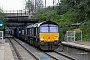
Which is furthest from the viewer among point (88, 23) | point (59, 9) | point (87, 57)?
point (59, 9)

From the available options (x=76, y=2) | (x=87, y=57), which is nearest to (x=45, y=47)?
(x=87, y=57)

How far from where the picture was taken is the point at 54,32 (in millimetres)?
27297

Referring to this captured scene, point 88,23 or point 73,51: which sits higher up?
point 88,23

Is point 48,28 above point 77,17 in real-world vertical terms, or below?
below

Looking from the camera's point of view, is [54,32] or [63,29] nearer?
[54,32]

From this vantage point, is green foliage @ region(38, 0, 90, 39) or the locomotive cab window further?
green foliage @ region(38, 0, 90, 39)

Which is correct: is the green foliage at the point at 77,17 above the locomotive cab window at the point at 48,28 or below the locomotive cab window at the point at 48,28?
above

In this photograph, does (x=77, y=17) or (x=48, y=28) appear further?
(x=77, y=17)

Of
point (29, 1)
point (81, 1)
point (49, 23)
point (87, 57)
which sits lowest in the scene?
point (87, 57)

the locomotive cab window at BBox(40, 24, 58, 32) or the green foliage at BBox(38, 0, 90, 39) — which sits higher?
the green foliage at BBox(38, 0, 90, 39)

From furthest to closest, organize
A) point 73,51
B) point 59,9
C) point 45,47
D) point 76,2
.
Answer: point 59,9 < point 76,2 < point 45,47 < point 73,51

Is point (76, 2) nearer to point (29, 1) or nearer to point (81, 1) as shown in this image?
point (81, 1)

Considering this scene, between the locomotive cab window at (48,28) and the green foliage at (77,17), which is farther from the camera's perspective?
the green foliage at (77,17)

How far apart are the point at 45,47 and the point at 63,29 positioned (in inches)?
403
